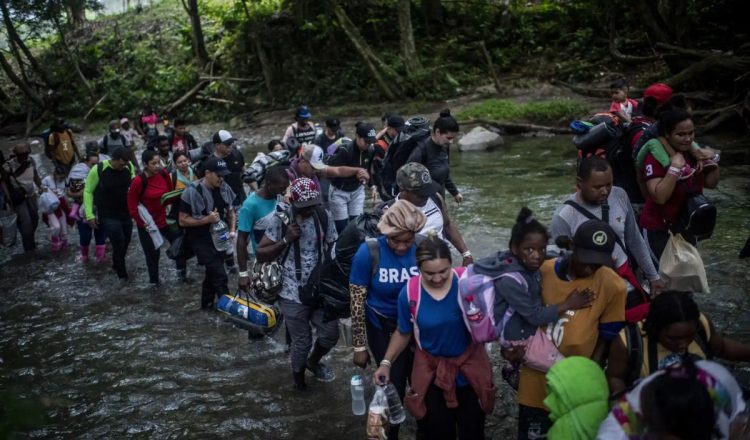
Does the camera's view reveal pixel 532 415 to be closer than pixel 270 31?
Yes

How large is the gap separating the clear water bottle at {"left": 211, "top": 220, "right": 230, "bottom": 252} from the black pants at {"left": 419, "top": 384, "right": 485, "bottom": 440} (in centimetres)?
441

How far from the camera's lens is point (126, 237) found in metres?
9.71

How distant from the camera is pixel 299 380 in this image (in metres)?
6.07

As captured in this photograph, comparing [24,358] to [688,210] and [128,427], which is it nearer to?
[128,427]

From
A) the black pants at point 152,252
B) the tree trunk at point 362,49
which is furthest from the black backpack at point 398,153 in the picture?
the tree trunk at point 362,49

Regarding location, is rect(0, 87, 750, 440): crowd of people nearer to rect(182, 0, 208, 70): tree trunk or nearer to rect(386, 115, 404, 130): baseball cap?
rect(386, 115, 404, 130): baseball cap

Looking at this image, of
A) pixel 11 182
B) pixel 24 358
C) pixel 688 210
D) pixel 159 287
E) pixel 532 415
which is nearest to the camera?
pixel 532 415

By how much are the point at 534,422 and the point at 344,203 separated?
5.14 metres

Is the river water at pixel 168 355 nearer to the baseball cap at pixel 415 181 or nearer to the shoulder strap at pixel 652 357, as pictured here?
the shoulder strap at pixel 652 357

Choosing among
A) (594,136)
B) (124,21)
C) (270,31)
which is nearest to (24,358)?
(594,136)

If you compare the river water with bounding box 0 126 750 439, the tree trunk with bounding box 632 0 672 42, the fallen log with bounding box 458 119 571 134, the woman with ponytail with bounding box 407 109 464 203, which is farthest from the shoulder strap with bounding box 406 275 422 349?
the tree trunk with bounding box 632 0 672 42

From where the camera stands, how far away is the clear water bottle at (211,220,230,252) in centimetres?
805

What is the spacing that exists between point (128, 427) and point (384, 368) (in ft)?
9.17

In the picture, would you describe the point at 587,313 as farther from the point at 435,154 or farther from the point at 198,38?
the point at 198,38
